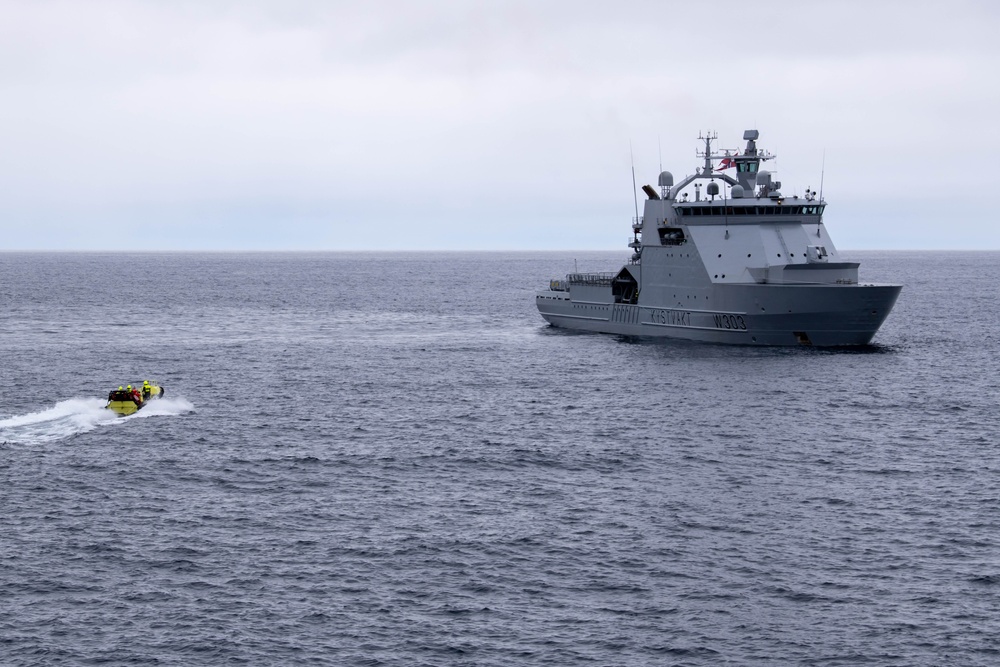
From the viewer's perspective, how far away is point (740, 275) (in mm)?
82125

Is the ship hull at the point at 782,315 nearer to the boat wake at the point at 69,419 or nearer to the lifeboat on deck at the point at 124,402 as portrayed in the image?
the boat wake at the point at 69,419

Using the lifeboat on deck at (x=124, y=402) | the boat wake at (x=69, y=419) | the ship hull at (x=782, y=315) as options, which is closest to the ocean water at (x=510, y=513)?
the boat wake at (x=69, y=419)

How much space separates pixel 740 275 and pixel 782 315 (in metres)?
4.91

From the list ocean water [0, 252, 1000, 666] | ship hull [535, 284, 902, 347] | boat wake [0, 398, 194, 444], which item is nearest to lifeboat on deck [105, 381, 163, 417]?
boat wake [0, 398, 194, 444]

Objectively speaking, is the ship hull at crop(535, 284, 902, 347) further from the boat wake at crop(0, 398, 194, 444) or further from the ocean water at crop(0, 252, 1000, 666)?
the boat wake at crop(0, 398, 194, 444)

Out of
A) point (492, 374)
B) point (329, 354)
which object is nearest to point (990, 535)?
point (492, 374)

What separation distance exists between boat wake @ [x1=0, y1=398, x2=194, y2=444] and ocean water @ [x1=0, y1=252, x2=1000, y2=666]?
27 cm

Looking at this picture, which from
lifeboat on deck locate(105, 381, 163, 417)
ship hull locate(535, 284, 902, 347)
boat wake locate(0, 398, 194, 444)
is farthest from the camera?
ship hull locate(535, 284, 902, 347)

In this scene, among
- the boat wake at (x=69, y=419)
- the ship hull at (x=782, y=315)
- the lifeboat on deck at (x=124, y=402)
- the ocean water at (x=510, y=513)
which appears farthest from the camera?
the ship hull at (x=782, y=315)

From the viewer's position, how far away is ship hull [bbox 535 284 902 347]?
254 ft

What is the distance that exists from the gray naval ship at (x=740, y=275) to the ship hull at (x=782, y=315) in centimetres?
8

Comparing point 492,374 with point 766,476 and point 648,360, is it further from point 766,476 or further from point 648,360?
point 766,476

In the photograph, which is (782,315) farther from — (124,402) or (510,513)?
(124,402)

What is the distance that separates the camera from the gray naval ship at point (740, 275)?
7856 centimetres
